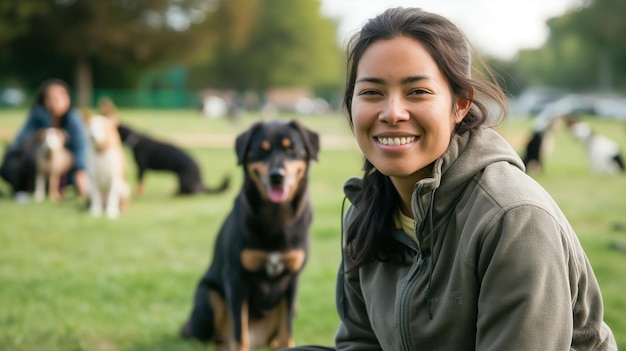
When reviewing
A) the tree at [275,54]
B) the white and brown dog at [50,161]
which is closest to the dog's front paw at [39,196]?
the white and brown dog at [50,161]

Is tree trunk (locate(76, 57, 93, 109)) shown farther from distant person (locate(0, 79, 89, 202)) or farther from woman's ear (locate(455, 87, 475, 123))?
woman's ear (locate(455, 87, 475, 123))

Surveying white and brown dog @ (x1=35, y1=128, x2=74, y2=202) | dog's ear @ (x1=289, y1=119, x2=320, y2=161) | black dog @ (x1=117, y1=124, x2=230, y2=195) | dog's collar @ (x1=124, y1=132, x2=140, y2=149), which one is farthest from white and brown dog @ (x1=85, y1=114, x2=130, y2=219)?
dog's ear @ (x1=289, y1=119, x2=320, y2=161)

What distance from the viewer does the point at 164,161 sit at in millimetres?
11391

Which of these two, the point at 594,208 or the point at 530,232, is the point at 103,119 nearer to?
the point at 594,208

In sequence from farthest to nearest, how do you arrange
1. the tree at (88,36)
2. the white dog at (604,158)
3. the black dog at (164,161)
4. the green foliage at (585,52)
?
the green foliage at (585,52) < the tree at (88,36) < the white dog at (604,158) < the black dog at (164,161)

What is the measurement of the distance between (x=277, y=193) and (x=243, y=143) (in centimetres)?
57

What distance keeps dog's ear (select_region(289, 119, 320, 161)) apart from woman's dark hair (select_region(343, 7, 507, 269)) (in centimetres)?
192

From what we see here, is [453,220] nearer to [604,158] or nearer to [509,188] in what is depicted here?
[509,188]

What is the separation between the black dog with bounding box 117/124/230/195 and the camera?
11.0 metres

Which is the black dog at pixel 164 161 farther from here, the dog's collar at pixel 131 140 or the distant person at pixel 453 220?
the distant person at pixel 453 220

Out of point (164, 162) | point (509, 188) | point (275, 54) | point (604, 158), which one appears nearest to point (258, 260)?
point (509, 188)

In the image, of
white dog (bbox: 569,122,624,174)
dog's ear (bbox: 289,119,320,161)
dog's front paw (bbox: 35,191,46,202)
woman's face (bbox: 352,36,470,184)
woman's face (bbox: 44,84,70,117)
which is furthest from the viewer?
white dog (bbox: 569,122,624,174)

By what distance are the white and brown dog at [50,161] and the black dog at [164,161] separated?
1.23 m

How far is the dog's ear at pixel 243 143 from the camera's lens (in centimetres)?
448
